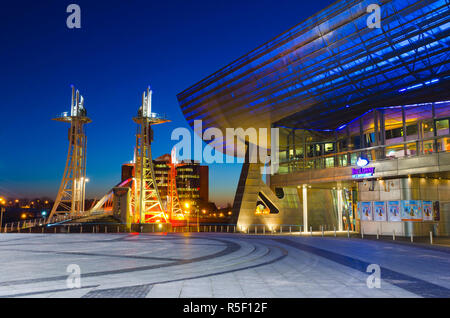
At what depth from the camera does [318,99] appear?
36969 millimetres

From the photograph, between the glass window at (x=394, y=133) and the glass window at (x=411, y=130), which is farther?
the glass window at (x=394, y=133)

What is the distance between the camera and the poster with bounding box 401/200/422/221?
29.5 meters

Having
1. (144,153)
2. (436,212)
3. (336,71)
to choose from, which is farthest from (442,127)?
(144,153)

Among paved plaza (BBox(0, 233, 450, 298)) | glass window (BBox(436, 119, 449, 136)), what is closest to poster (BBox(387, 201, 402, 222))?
glass window (BBox(436, 119, 449, 136))

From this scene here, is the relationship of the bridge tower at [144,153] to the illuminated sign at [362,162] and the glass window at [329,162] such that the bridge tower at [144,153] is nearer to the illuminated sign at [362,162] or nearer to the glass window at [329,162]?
the glass window at [329,162]

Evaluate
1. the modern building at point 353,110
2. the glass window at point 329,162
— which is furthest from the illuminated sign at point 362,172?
the glass window at point 329,162

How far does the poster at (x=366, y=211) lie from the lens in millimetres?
32500

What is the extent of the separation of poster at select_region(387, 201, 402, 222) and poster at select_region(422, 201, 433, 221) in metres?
2.02

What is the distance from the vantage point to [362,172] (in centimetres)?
3141

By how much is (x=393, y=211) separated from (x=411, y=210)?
1.45 meters

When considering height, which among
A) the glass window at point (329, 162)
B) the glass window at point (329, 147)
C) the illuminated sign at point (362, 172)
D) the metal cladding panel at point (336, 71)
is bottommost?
the illuminated sign at point (362, 172)

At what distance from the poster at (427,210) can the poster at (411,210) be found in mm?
438
